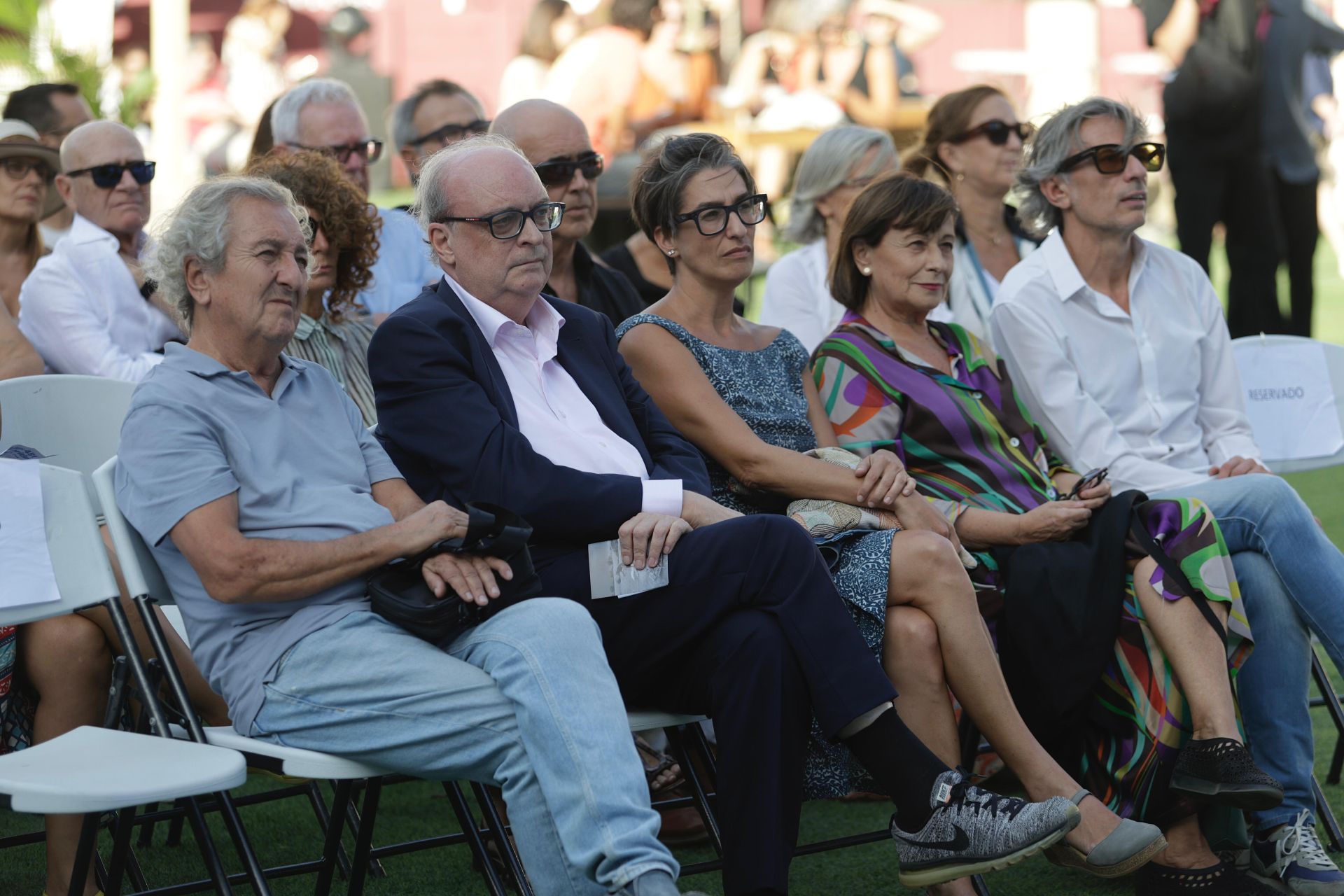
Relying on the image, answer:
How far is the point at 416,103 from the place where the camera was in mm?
5777

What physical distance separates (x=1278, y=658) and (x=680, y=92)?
14.3m

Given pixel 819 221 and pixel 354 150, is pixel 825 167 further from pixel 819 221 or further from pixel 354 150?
pixel 354 150

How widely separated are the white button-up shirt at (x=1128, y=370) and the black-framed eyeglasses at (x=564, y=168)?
1.30 meters

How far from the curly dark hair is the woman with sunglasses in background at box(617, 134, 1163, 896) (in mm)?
765

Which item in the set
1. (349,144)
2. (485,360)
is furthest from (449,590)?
(349,144)

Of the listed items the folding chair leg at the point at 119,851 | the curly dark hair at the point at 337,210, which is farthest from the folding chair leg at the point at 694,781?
the curly dark hair at the point at 337,210

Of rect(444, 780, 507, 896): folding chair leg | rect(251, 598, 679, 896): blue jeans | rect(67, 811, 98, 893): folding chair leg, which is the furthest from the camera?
rect(444, 780, 507, 896): folding chair leg

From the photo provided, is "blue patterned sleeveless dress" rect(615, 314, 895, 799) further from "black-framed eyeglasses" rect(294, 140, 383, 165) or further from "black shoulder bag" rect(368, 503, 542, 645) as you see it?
"black-framed eyeglasses" rect(294, 140, 383, 165)

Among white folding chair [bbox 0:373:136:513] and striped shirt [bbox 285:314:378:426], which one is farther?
striped shirt [bbox 285:314:378:426]

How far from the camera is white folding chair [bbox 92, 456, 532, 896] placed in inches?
107

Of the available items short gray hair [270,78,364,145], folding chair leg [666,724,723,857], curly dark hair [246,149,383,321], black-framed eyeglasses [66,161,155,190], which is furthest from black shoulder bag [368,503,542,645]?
short gray hair [270,78,364,145]

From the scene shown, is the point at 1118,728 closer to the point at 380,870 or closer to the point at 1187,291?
the point at 1187,291

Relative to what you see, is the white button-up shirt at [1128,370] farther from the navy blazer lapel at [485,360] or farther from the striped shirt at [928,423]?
the navy blazer lapel at [485,360]

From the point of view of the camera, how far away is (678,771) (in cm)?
418
